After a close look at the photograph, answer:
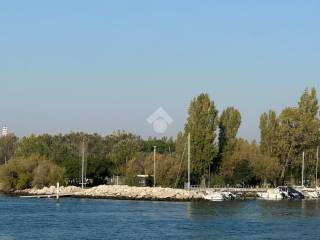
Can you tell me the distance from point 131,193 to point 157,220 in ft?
84.1

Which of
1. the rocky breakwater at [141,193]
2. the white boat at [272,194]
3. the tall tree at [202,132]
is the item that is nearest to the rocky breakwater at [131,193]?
the rocky breakwater at [141,193]

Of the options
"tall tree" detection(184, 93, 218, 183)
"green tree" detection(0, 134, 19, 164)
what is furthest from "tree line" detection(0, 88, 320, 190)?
"green tree" detection(0, 134, 19, 164)

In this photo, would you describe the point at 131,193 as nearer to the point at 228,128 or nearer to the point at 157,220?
the point at 228,128

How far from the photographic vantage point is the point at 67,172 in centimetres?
8225

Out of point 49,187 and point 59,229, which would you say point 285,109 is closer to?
point 49,187

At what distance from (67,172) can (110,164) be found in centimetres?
523

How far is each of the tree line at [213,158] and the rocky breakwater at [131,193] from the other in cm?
382

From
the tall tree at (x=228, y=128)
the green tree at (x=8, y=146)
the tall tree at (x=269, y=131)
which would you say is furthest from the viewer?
the green tree at (x=8, y=146)

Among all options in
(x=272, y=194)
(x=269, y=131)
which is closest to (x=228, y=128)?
(x=269, y=131)

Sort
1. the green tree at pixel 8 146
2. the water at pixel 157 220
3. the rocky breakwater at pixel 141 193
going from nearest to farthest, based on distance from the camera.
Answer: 1. the water at pixel 157 220
2. the rocky breakwater at pixel 141 193
3. the green tree at pixel 8 146

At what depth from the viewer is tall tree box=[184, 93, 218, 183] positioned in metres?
69.4

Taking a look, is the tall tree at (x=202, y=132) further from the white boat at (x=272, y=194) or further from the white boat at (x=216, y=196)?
the white boat at (x=272, y=194)

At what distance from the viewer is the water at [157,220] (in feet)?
124

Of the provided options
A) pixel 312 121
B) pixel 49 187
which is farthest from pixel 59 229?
pixel 312 121
